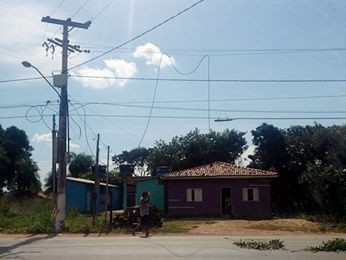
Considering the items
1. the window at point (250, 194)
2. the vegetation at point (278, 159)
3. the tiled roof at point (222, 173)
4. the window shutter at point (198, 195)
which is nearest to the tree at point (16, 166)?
the vegetation at point (278, 159)

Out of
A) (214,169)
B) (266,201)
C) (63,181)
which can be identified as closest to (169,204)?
(214,169)

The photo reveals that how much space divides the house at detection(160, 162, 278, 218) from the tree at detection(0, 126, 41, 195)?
31.4m

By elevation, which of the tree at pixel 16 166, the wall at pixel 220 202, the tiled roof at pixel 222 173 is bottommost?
A: the wall at pixel 220 202

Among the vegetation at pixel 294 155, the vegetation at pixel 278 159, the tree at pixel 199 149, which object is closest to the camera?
the vegetation at pixel 278 159

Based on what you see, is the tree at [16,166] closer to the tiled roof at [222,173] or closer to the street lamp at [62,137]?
the tiled roof at [222,173]

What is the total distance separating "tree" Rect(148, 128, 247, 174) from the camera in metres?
60.9

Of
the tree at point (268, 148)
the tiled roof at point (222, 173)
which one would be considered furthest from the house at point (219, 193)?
the tree at point (268, 148)

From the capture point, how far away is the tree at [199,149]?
60.9 metres

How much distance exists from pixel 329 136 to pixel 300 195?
264 inches

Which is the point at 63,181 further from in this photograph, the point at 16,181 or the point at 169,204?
the point at 16,181

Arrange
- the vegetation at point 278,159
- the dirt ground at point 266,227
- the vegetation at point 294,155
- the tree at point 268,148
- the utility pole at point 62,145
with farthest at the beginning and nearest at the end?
1. the tree at point 268,148
2. the vegetation at point 294,155
3. the vegetation at point 278,159
4. the dirt ground at point 266,227
5. the utility pole at point 62,145

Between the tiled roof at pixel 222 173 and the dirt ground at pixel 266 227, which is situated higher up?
the tiled roof at pixel 222 173

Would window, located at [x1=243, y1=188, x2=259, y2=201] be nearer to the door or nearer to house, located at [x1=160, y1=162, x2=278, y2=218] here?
house, located at [x1=160, y1=162, x2=278, y2=218]

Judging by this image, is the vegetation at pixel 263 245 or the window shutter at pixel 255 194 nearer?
the vegetation at pixel 263 245
